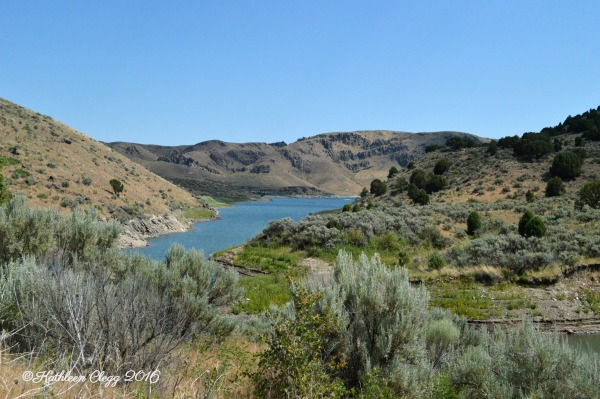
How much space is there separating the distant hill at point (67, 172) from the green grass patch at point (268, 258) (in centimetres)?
2335

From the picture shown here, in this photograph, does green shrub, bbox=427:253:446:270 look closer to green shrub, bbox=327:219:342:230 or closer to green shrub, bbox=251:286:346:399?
green shrub, bbox=327:219:342:230

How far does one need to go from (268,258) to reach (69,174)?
38.3m

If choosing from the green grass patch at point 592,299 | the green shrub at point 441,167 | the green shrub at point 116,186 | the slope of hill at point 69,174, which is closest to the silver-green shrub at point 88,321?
the green grass patch at point 592,299

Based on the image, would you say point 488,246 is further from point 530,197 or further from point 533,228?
point 530,197

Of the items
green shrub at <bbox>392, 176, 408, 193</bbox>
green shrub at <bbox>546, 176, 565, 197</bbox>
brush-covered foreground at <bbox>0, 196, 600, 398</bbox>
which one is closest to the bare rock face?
green shrub at <bbox>392, 176, 408, 193</bbox>

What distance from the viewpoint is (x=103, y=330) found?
5.44 m

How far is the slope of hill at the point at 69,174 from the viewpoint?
44.0 meters

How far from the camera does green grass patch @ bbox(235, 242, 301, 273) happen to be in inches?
901

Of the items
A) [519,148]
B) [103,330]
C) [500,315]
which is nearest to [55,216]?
[103,330]

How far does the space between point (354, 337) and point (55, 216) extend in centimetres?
988

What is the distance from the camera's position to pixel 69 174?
50969 mm

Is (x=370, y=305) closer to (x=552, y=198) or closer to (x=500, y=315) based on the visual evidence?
(x=500, y=315)

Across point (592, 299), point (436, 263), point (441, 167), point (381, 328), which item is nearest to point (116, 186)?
point (441, 167)

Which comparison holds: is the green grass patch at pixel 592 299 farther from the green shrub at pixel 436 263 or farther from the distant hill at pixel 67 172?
the distant hill at pixel 67 172
